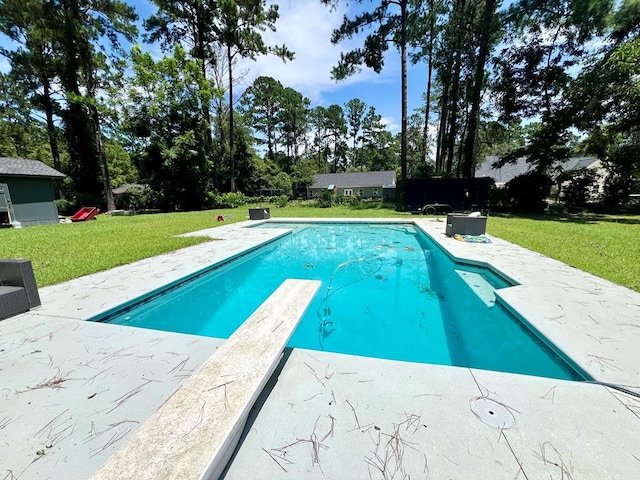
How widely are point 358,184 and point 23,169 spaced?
1097 inches

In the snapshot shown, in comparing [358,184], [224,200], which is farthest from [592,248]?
[358,184]

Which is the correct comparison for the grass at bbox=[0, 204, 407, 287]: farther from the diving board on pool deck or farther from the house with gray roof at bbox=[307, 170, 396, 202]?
the house with gray roof at bbox=[307, 170, 396, 202]

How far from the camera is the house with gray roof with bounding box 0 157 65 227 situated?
10969 mm

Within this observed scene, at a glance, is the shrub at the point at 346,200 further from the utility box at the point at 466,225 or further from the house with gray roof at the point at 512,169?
the house with gray roof at the point at 512,169

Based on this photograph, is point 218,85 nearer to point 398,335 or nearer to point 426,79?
point 426,79

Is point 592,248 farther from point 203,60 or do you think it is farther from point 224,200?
point 203,60

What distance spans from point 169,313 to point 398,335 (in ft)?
10.3

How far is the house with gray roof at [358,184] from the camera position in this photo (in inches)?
1265

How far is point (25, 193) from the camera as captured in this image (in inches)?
458

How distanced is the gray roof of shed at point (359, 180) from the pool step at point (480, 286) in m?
28.0

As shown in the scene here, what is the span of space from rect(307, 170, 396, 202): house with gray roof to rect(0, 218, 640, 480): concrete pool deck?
2975 cm

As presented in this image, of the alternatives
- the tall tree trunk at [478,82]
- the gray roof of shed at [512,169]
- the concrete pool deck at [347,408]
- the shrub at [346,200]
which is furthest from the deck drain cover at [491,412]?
the gray roof of shed at [512,169]

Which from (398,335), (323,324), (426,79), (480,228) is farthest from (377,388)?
(426,79)

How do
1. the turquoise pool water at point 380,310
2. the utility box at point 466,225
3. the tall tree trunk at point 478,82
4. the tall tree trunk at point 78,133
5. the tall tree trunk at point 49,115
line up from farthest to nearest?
the tall tree trunk at point 49,115
the tall tree trunk at point 78,133
the tall tree trunk at point 478,82
the utility box at point 466,225
the turquoise pool water at point 380,310
